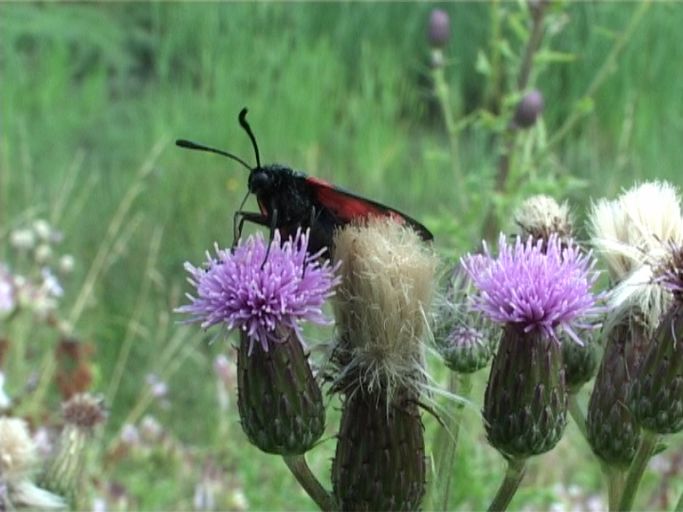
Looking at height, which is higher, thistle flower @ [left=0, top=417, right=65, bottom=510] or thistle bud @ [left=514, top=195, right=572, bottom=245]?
thistle bud @ [left=514, top=195, right=572, bottom=245]

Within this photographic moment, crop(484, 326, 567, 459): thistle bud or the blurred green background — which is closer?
crop(484, 326, 567, 459): thistle bud

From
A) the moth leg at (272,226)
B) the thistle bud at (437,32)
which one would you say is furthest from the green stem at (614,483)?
the thistle bud at (437,32)

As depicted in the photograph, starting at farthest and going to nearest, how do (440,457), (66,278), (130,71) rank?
(130,71) → (66,278) → (440,457)

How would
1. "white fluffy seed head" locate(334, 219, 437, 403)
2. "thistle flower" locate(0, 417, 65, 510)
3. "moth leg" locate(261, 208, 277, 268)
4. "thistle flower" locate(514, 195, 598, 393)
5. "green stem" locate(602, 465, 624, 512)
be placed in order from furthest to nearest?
"thistle flower" locate(0, 417, 65, 510) → "thistle flower" locate(514, 195, 598, 393) → "green stem" locate(602, 465, 624, 512) → "moth leg" locate(261, 208, 277, 268) → "white fluffy seed head" locate(334, 219, 437, 403)

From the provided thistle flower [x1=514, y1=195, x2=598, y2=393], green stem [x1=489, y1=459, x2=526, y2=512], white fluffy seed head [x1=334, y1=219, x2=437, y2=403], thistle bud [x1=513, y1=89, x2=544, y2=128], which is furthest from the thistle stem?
thistle bud [x1=513, y1=89, x2=544, y2=128]

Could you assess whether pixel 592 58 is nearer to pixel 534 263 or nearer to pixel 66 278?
pixel 66 278

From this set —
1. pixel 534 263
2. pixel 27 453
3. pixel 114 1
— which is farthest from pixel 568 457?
pixel 114 1

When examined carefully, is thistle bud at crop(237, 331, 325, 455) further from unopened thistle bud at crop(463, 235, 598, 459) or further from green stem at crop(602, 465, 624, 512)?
green stem at crop(602, 465, 624, 512)
